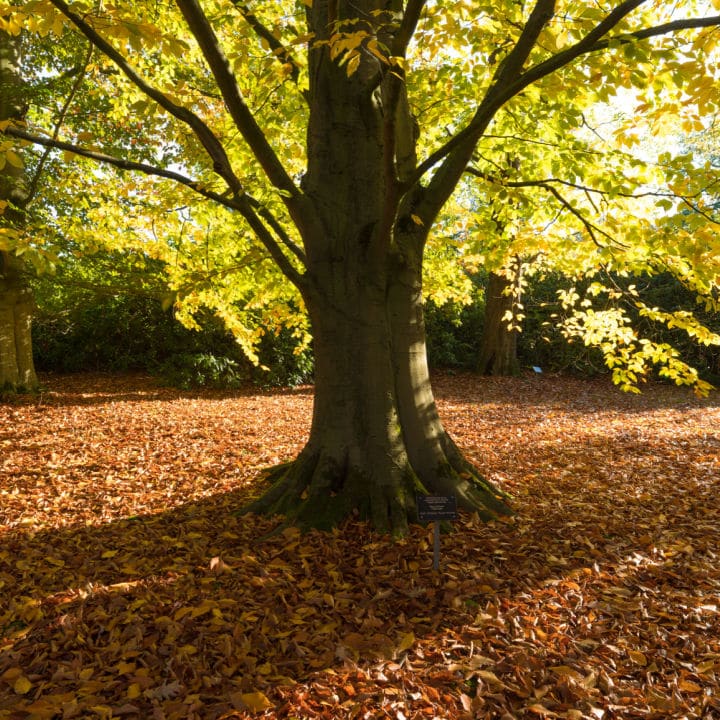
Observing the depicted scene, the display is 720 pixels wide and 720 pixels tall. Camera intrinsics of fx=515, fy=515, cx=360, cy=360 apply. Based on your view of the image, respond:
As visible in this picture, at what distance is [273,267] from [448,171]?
306 cm

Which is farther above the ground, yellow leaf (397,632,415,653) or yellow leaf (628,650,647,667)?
yellow leaf (628,650,647,667)

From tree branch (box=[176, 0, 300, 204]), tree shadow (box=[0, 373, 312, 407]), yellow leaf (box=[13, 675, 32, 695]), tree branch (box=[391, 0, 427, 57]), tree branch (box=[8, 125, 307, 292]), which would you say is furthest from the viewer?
tree shadow (box=[0, 373, 312, 407])

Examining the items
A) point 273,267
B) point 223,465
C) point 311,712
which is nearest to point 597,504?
point 311,712

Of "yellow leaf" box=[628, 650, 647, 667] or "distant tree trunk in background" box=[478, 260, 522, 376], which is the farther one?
"distant tree trunk in background" box=[478, 260, 522, 376]

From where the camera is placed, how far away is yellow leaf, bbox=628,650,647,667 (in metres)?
2.60

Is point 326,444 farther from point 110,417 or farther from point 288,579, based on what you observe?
point 110,417

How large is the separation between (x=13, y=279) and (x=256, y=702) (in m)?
9.97

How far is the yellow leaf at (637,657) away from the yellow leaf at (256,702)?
1.82 meters

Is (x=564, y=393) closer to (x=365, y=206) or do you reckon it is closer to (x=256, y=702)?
(x=365, y=206)

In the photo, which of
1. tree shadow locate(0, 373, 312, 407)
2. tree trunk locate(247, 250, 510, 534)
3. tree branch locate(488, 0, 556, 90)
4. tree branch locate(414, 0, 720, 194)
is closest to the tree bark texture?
tree trunk locate(247, 250, 510, 534)

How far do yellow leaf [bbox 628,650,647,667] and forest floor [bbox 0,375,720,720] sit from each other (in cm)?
1

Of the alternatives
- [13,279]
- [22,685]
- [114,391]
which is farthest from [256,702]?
[114,391]

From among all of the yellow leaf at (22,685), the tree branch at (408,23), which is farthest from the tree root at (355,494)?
the tree branch at (408,23)

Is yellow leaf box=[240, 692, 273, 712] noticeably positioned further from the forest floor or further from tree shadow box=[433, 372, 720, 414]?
tree shadow box=[433, 372, 720, 414]
